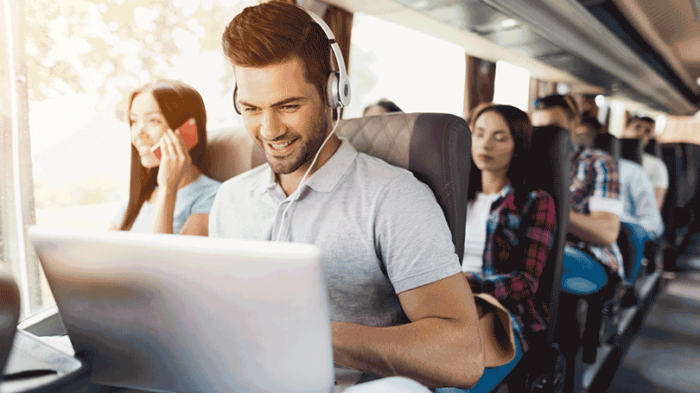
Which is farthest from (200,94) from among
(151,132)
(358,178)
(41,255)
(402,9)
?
(402,9)

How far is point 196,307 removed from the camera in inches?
18.3

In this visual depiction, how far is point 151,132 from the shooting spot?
1440 millimetres

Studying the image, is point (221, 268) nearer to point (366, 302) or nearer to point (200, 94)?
point (366, 302)

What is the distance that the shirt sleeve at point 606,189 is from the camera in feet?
6.32

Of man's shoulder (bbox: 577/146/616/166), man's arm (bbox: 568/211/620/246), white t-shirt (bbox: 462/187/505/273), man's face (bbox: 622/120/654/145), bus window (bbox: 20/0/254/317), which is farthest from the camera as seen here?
man's face (bbox: 622/120/654/145)

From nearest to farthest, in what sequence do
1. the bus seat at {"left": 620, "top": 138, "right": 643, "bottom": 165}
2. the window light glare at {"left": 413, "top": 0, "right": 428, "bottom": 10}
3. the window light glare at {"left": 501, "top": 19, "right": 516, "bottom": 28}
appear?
the window light glare at {"left": 413, "top": 0, "right": 428, "bottom": 10}
the bus seat at {"left": 620, "top": 138, "right": 643, "bottom": 165}
the window light glare at {"left": 501, "top": 19, "right": 516, "bottom": 28}

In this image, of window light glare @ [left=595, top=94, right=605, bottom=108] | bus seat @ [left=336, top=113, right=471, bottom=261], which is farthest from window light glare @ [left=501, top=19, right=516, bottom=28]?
window light glare @ [left=595, top=94, right=605, bottom=108]

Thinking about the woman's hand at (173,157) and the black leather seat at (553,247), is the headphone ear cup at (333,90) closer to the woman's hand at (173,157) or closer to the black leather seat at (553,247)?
the woman's hand at (173,157)

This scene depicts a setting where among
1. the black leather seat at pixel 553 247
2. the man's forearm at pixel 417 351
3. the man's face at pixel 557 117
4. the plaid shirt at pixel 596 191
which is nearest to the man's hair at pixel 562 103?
the man's face at pixel 557 117

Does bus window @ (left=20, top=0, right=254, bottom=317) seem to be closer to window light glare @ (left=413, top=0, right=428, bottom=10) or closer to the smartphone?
the smartphone

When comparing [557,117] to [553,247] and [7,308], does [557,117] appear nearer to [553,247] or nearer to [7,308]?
[553,247]

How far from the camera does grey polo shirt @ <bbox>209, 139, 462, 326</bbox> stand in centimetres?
79

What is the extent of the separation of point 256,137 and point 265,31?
217mm

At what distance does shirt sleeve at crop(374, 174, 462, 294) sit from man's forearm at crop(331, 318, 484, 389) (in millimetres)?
80
